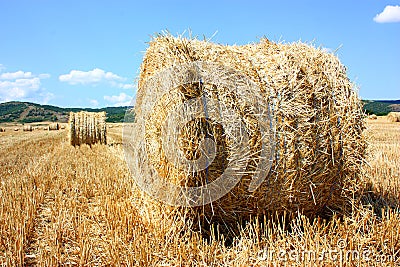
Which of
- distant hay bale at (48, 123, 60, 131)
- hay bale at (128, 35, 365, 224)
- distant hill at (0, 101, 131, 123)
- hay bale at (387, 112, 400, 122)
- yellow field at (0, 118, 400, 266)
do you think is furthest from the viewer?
distant hill at (0, 101, 131, 123)

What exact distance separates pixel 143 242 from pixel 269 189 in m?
1.45

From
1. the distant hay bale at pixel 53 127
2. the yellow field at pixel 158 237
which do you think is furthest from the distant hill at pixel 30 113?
the yellow field at pixel 158 237

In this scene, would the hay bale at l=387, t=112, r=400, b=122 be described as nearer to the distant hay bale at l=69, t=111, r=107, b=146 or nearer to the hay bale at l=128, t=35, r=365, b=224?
the distant hay bale at l=69, t=111, r=107, b=146

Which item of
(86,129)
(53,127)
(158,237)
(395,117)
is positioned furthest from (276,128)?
(53,127)

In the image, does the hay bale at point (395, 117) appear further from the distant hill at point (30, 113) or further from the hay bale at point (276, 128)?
the distant hill at point (30, 113)

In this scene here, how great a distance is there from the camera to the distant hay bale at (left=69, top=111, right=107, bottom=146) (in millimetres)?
12258

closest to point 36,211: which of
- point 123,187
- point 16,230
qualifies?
point 16,230

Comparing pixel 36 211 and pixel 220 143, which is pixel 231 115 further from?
pixel 36 211

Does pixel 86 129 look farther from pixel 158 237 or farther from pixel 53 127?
pixel 53 127

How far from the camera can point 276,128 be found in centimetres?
414

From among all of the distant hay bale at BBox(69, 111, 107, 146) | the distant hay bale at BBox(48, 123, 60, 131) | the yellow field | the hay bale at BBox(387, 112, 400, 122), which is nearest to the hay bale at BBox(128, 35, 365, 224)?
the yellow field

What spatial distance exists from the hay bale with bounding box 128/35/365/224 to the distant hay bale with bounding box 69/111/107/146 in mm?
8203

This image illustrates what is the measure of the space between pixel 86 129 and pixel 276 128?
9.43 m

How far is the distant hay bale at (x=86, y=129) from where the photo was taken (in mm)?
12258
